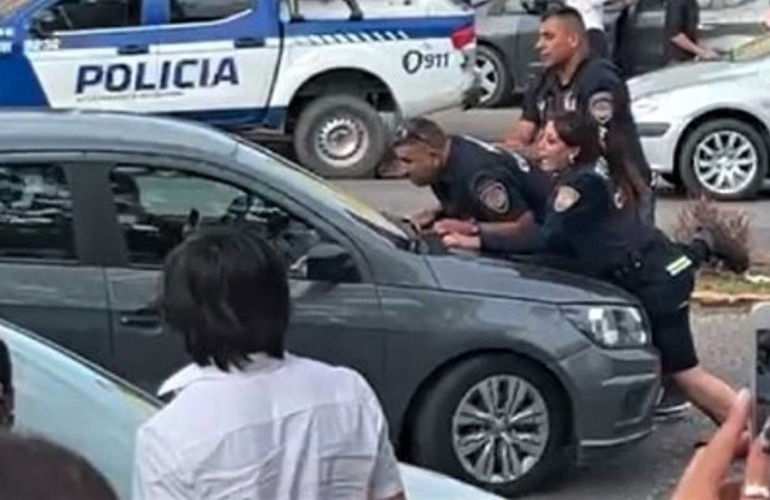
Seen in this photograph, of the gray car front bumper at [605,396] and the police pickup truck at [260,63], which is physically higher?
the gray car front bumper at [605,396]

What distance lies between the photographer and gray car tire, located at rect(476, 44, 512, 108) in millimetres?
20891

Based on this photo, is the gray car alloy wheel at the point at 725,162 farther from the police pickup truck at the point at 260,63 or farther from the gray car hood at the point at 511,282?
the gray car hood at the point at 511,282

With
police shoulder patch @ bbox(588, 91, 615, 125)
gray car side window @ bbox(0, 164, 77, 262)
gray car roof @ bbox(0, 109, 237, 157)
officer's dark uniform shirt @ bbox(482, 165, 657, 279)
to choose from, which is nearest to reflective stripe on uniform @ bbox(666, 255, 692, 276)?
officer's dark uniform shirt @ bbox(482, 165, 657, 279)

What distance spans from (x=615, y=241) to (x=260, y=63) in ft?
27.2

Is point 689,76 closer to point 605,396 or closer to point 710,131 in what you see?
point 710,131

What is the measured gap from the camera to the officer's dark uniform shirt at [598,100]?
8.34 m

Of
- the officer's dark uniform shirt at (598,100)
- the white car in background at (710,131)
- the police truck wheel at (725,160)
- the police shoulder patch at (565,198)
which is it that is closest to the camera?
the police shoulder patch at (565,198)

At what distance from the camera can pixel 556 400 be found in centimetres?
775

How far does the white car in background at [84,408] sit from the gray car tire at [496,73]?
1624 cm

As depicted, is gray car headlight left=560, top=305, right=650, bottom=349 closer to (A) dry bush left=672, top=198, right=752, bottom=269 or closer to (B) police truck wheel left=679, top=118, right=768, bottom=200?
(A) dry bush left=672, top=198, right=752, bottom=269

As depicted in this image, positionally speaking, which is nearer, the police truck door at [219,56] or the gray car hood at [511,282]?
the gray car hood at [511,282]

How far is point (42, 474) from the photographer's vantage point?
1904 millimetres

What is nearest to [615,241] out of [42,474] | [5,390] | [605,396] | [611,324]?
[611,324]

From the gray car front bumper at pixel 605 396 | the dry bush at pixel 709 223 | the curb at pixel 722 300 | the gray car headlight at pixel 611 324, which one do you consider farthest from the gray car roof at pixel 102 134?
the dry bush at pixel 709 223
